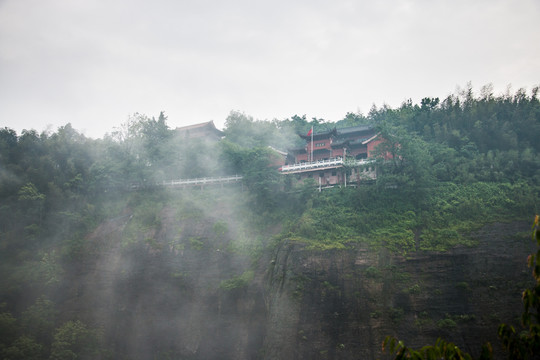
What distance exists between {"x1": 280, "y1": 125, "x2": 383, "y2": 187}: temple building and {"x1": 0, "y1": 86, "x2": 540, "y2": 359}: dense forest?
2557 mm

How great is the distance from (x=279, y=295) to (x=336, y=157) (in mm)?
20499

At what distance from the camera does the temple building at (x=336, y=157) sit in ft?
132

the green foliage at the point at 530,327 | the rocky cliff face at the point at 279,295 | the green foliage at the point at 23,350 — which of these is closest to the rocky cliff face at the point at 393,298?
the rocky cliff face at the point at 279,295

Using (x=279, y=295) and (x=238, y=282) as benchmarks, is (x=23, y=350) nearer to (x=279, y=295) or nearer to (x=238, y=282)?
(x=238, y=282)

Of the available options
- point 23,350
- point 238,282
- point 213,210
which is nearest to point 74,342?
point 23,350

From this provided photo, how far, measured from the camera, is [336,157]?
4478 centimetres

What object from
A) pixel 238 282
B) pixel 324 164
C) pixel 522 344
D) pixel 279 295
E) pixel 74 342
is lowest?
pixel 74 342

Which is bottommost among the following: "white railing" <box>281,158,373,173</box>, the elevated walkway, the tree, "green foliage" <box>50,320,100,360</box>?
"green foliage" <box>50,320,100,360</box>

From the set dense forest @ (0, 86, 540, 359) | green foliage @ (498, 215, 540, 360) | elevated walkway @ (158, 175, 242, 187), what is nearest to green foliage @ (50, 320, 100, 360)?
dense forest @ (0, 86, 540, 359)

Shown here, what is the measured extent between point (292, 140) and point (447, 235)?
2932 centimetres

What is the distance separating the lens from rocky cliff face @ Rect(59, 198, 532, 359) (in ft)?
80.3

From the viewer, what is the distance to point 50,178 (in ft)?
144

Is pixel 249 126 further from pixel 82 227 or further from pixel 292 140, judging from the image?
pixel 82 227

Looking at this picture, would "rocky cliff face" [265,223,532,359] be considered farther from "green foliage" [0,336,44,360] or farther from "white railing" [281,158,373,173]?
"green foliage" [0,336,44,360]
